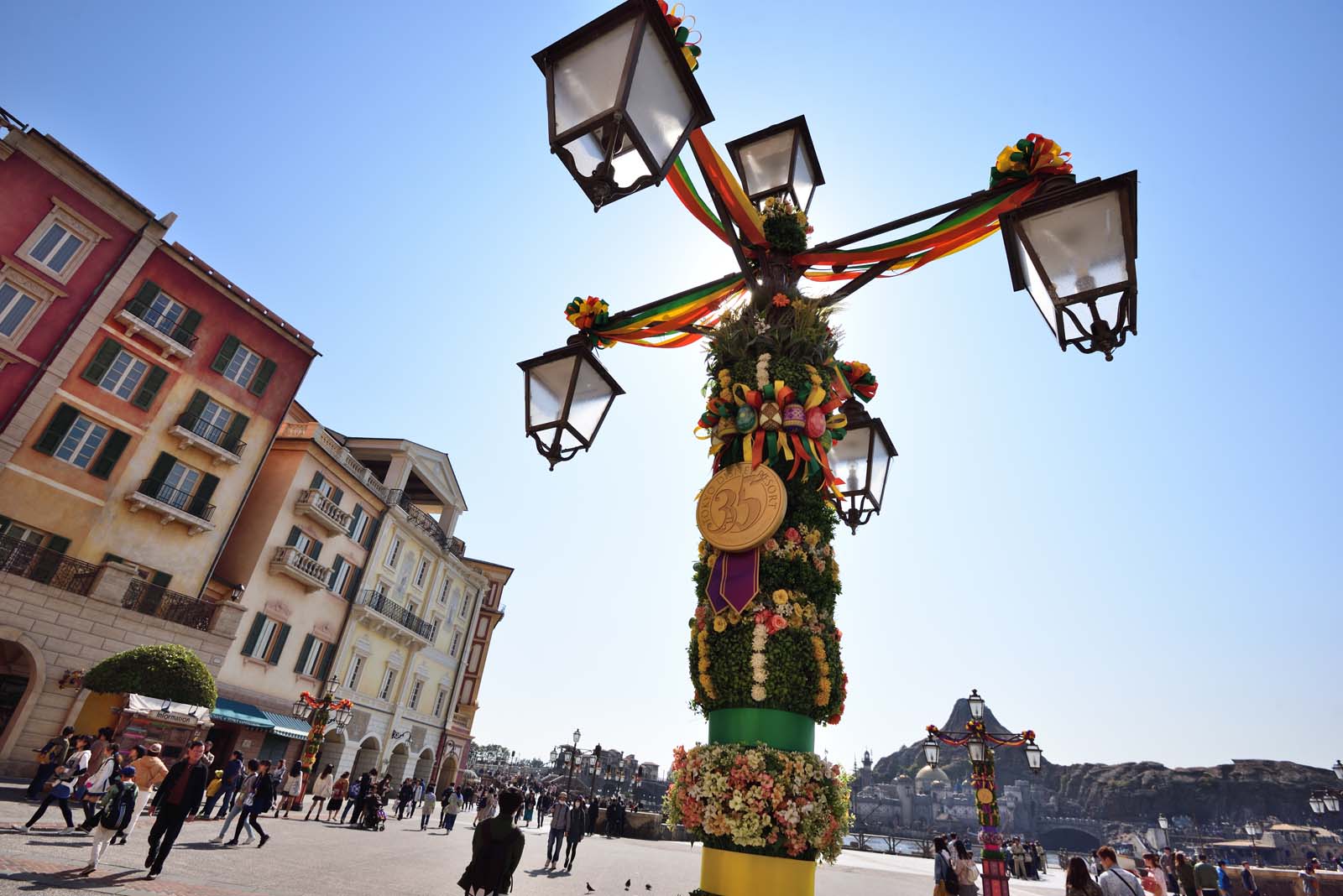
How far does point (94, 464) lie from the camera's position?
771 inches

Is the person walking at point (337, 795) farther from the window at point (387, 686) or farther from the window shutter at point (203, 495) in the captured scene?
the window shutter at point (203, 495)

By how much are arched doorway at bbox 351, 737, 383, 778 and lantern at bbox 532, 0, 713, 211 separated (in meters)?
33.5

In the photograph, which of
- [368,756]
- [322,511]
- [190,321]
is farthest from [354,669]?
[190,321]

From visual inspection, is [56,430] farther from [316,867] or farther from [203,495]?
[316,867]

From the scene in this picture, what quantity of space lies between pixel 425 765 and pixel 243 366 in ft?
78.7

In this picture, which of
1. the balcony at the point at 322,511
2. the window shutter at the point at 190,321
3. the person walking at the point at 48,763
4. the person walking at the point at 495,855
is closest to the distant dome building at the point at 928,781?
the balcony at the point at 322,511

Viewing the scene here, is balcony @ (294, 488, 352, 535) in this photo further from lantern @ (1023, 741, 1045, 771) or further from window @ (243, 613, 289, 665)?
lantern @ (1023, 741, 1045, 771)

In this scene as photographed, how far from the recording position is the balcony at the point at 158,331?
67.4 feet

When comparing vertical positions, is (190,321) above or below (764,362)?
above

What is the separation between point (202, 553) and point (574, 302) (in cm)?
2205

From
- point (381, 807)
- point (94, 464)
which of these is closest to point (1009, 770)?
point (381, 807)

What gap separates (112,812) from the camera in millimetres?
7727

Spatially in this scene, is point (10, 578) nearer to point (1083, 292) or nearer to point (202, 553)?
point (202, 553)

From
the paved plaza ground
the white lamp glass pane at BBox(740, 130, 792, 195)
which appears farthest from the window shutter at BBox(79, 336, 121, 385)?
the white lamp glass pane at BBox(740, 130, 792, 195)
